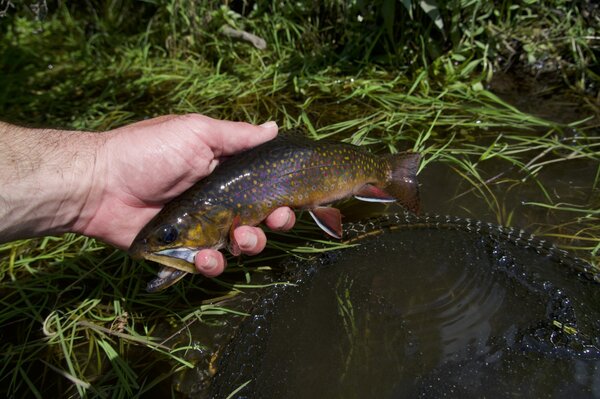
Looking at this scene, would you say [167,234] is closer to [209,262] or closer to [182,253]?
[182,253]

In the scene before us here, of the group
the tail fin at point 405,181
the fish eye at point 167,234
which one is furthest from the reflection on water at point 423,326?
the fish eye at point 167,234

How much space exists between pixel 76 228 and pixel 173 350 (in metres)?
0.89

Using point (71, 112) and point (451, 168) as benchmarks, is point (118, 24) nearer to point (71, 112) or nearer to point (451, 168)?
point (71, 112)

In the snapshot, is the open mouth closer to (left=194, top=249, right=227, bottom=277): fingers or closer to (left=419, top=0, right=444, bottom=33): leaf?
(left=194, top=249, right=227, bottom=277): fingers

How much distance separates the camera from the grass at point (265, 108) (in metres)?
2.99

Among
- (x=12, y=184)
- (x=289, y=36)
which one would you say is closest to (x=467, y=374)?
(x=12, y=184)

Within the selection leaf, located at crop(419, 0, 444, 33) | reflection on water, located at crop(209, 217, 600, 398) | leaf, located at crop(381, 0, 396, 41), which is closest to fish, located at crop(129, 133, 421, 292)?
reflection on water, located at crop(209, 217, 600, 398)

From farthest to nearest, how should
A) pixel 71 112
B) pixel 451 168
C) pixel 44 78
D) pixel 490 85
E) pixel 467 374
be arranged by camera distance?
pixel 44 78 < pixel 71 112 < pixel 490 85 < pixel 451 168 < pixel 467 374

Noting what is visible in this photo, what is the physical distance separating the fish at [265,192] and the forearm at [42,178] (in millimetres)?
519

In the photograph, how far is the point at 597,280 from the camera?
2.83 metres

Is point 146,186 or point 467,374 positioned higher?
point 146,186

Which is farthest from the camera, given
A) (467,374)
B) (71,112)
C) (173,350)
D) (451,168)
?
(71,112)

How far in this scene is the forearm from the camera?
2557mm

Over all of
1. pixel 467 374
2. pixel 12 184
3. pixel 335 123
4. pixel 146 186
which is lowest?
pixel 467 374
